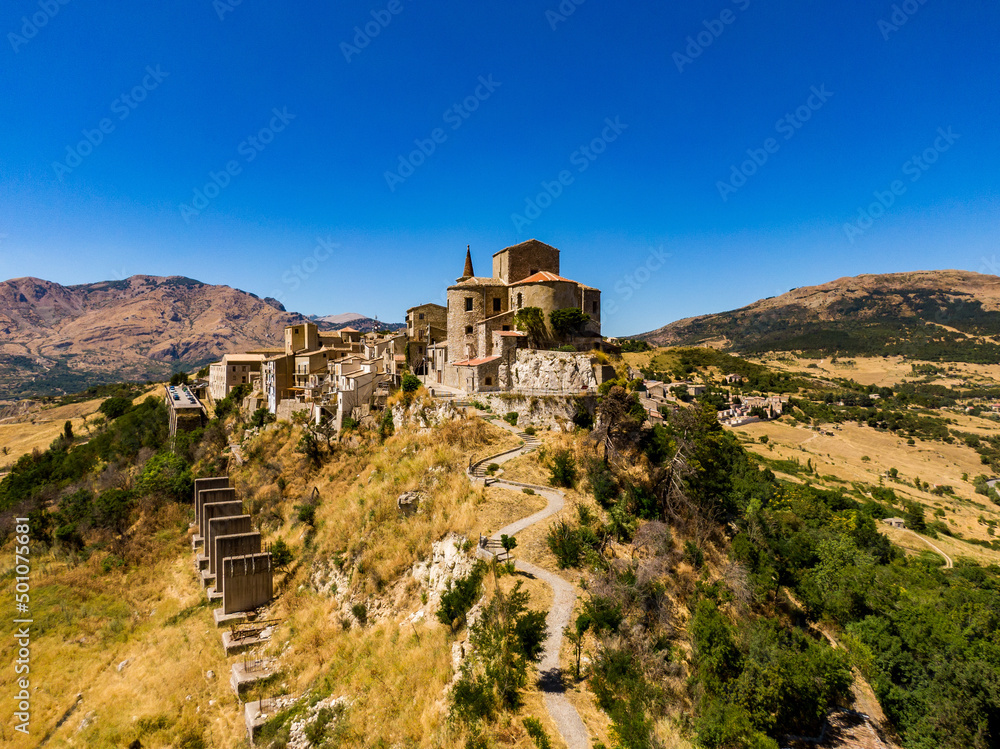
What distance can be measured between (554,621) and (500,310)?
26380 millimetres

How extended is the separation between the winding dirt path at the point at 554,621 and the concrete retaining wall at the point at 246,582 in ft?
35.5

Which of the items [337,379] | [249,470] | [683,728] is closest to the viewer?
[683,728]

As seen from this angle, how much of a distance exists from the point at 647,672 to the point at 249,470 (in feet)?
108

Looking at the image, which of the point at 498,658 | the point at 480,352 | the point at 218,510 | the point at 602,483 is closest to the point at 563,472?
the point at 602,483

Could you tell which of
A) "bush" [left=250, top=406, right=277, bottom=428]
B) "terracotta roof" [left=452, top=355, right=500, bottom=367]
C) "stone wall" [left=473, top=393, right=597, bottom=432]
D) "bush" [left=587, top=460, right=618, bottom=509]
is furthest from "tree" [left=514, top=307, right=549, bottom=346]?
"bush" [left=250, top=406, right=277, bottom=428]

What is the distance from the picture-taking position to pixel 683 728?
41.3 feet

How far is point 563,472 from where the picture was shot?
22906mm

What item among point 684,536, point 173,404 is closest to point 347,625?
point 684,536

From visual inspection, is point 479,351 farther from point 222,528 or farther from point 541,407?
point 222,528

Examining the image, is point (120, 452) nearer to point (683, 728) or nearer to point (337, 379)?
point (337, 379)

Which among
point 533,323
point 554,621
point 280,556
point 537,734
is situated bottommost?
point 280,556

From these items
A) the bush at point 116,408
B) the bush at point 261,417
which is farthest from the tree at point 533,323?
the bush at point 116,408

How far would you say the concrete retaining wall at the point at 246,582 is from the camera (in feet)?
68.6

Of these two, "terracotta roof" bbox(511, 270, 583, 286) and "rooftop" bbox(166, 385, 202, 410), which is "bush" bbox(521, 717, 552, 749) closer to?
"terracotta roof" bbox(511, 270, 583, 286)
